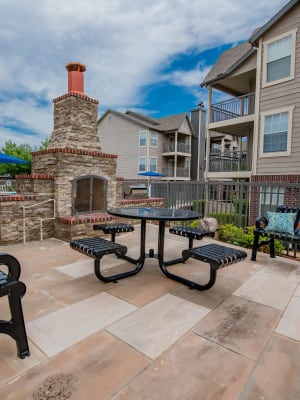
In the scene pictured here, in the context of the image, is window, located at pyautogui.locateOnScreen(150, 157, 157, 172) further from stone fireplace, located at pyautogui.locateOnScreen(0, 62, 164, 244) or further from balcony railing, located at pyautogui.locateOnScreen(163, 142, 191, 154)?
stone fireplace, located at pyautogui.locateOnScreen(0, 62, 164, 244)

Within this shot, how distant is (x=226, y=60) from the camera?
12586mm

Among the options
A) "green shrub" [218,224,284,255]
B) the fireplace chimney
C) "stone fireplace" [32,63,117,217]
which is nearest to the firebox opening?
"stone fireplace" [32,63,117,217]

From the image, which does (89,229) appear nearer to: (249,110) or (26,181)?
(26,181)

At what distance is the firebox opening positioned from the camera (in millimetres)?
6652

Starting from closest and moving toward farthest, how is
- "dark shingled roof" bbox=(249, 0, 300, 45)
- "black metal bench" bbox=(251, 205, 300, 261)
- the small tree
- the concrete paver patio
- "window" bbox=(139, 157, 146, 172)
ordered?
the concrete paver patio < "black metal bench" bbox=(251, 205, 300, 261) < "dark shingled roof" bbox=(249, 0, 300, 45) < "window" bbox=(139, 157, 146, 172) < the small tree

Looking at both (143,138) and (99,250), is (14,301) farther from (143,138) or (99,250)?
(143,138)

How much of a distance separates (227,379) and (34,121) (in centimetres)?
2404

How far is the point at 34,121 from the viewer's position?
70.5ft

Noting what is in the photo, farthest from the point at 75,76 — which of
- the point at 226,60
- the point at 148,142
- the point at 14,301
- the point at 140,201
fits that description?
the point at 148,142

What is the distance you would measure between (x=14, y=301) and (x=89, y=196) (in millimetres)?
5392

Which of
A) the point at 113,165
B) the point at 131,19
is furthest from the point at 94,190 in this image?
the point at 131,19

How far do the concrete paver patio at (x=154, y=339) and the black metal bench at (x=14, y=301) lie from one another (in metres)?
0.12

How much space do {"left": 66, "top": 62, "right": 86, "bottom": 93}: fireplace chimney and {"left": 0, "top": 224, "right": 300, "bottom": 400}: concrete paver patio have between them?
16.2ft

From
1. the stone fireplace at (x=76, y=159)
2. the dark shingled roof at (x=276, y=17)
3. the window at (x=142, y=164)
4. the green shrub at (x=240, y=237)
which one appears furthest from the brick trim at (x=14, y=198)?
the window at (x=142, y=164)
